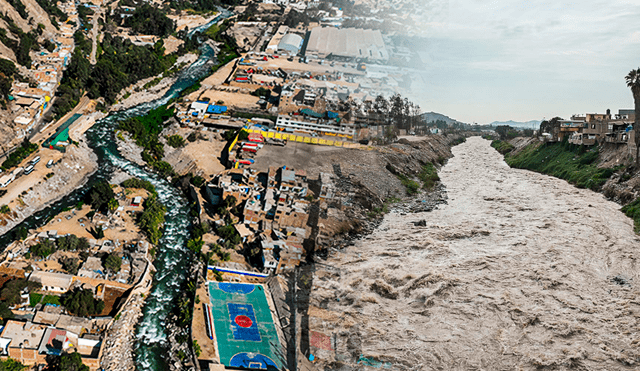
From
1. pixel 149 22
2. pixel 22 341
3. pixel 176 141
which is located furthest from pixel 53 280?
pixel 149 22

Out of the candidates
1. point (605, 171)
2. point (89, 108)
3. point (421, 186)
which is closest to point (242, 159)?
point (421, 186)

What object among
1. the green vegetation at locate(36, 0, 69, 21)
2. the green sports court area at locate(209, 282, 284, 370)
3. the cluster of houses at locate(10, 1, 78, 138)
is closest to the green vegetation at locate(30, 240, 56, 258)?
the green sports court area at locate(209, 282, 284, 370)

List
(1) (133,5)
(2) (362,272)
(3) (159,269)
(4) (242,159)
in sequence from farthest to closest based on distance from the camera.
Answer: (1) (133,5), (4) (242,159), (3) (159,269), (2) (362,272)

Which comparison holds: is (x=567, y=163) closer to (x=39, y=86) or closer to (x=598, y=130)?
(x=598, y=130)

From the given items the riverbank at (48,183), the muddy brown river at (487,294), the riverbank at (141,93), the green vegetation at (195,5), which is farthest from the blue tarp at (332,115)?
the green vegetation at (195,5)

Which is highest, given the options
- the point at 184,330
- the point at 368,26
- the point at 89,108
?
the point at 368,26

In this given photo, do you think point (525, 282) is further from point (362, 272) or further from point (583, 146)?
point (583, 146)

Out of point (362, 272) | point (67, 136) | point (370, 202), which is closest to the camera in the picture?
point (362, 272)
